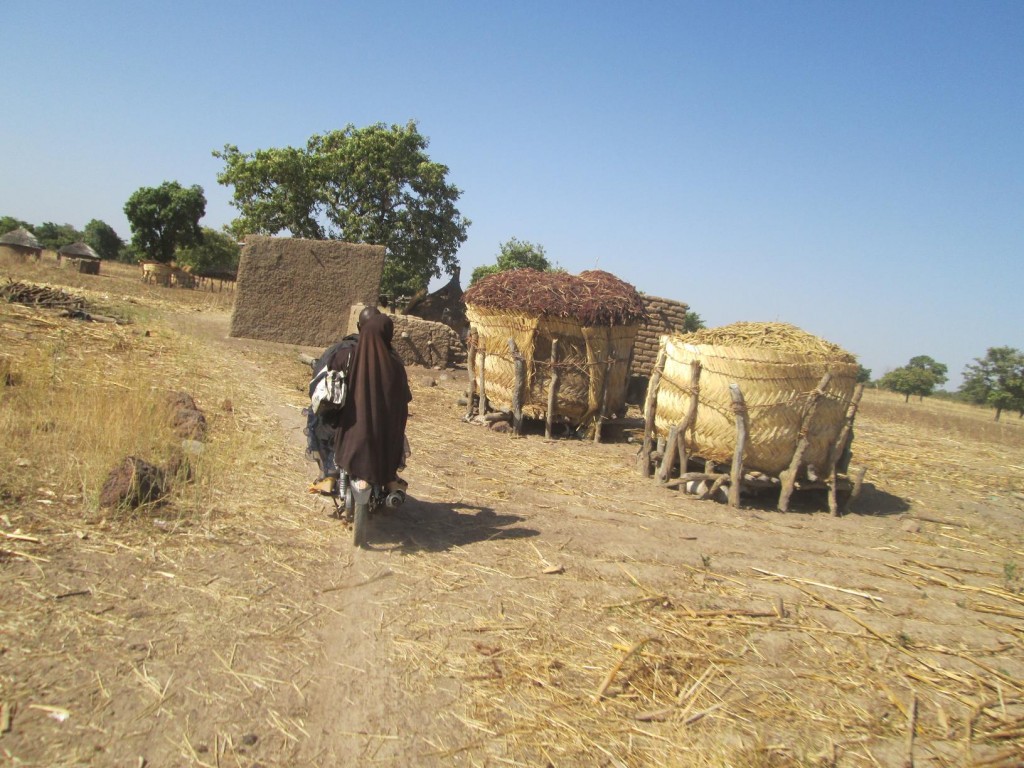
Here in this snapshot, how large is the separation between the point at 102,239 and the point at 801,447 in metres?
67.6

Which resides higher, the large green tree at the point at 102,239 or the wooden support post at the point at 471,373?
the large green tree at the point at 102,239

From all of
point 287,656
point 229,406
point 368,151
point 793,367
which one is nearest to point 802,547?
point 793,367

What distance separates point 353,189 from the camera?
27812 mm

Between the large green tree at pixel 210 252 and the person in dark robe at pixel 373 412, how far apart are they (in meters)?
43.3

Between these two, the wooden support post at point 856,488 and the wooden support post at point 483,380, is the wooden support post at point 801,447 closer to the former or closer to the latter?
the wooden support post at point 856,488

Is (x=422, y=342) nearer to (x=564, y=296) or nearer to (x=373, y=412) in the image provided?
(x=564, y=296)

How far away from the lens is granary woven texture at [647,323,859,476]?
6.73 metres

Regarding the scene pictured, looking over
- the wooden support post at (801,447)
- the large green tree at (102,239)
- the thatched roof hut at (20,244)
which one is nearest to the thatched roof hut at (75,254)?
the thatched roof hut at (20,244)

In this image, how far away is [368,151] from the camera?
2734cm

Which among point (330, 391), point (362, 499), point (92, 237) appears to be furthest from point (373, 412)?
point (92, 237)

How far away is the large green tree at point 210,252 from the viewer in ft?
146

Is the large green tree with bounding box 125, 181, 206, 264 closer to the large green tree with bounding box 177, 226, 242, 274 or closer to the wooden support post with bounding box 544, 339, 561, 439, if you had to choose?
the large green tree with bounding box 177, 226, 242, 274

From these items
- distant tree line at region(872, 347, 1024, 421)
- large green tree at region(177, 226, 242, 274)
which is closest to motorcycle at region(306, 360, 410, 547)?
distant tree line at region(872, 347, 1024, 421)

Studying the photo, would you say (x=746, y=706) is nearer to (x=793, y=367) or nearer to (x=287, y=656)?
(x=287, y=656)
